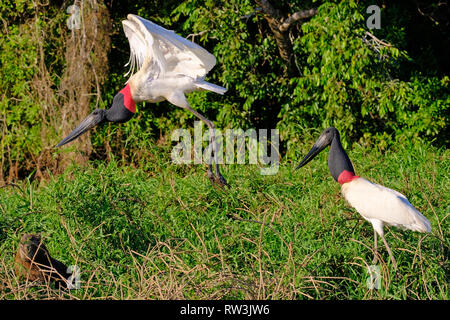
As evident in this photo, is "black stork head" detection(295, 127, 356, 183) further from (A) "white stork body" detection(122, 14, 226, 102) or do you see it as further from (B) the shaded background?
(B) the shaded background

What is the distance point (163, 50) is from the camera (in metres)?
5.76

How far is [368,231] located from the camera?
14.1 feet

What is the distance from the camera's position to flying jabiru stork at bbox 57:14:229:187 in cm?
553

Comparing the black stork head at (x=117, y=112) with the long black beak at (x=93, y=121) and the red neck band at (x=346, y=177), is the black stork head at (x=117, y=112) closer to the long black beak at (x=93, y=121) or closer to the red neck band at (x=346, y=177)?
the long black beak at (x=93, y=121)

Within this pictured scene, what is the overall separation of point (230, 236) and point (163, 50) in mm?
2231

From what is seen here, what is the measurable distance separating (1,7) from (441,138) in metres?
5.11

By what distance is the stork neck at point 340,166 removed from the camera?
13.8 feet

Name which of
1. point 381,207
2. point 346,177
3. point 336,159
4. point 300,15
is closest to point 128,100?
point 300,15

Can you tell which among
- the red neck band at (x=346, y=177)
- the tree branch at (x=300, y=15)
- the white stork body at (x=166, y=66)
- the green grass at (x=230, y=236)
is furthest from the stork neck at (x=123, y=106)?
the red neck band at (x=346, y=177)

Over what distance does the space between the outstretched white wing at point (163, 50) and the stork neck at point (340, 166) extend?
5.74 feet

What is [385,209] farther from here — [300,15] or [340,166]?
[300,15]


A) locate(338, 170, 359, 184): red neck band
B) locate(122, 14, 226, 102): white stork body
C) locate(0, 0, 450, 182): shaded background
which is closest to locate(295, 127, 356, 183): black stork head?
locate(338, 170, 359, 184): red neck band
